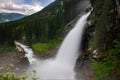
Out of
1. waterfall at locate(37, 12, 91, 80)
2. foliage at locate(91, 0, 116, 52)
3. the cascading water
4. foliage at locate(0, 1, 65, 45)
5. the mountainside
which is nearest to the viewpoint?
foliage at locate(91, 0, 116, 52)

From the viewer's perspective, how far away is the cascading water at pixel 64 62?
166 feet

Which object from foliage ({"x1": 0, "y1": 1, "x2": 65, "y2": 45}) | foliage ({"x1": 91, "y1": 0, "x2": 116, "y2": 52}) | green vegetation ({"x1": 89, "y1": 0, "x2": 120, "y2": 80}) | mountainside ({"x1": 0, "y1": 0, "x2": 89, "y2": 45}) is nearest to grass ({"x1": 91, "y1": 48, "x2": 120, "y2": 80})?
green vegetation ({"x1": 89, "y1": 0, "x2": 120, "y2": 80})

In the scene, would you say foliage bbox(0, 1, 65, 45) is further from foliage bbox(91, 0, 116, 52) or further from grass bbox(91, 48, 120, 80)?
grass bbox(91, 48, 120, 80)

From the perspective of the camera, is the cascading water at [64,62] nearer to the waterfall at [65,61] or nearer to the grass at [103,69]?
the waterfall at [65,61]

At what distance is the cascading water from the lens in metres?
50.7

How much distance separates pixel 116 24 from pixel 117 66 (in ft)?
30.2

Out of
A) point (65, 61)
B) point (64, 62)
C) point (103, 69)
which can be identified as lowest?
point (103, 69)

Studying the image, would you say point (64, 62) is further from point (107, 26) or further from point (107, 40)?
point (107, 26)

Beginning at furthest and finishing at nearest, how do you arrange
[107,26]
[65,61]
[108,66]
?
[65,61]
[107,26]
[108,66]

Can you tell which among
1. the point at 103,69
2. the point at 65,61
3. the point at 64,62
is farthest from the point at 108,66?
the point at 65,61

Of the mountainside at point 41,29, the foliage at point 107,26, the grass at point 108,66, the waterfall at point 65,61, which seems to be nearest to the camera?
the grass at point 108,66

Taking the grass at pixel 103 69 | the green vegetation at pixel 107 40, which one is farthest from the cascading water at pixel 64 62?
the grass at pixel 103 69

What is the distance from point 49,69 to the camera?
57.0 metres

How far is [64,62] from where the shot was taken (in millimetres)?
61438
